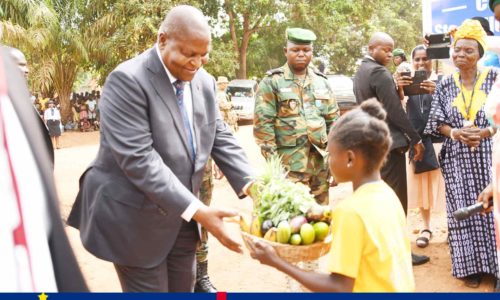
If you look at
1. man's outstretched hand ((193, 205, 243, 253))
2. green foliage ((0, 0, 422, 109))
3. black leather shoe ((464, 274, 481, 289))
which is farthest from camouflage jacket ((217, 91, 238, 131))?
green foliage ((0, 0, 422, 109))

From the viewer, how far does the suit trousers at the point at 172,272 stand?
265 centimetres

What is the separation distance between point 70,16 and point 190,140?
19.3m

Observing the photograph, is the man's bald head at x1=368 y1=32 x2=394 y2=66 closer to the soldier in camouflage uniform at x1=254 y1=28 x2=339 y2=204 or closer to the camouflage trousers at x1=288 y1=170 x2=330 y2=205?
the soldier in camouflage uniform at x1=254 y1=28 x2=339 y2=204

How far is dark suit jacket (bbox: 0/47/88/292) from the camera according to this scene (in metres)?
0.98

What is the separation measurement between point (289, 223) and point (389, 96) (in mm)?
2916

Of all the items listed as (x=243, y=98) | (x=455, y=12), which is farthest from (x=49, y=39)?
(x=455, y=12)

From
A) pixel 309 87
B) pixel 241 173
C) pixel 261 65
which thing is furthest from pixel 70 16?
pixel 241 173

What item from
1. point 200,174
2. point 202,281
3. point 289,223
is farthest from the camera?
point 202,281

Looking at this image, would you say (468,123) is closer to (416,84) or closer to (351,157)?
(416,84)

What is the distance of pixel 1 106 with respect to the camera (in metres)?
0.92

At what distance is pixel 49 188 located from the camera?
100 cm

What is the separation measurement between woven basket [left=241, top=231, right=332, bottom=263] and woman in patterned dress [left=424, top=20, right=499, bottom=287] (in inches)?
95.5

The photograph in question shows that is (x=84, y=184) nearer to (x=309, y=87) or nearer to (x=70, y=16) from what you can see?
(x=309, y=87)

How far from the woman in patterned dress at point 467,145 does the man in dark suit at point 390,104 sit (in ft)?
1.13
